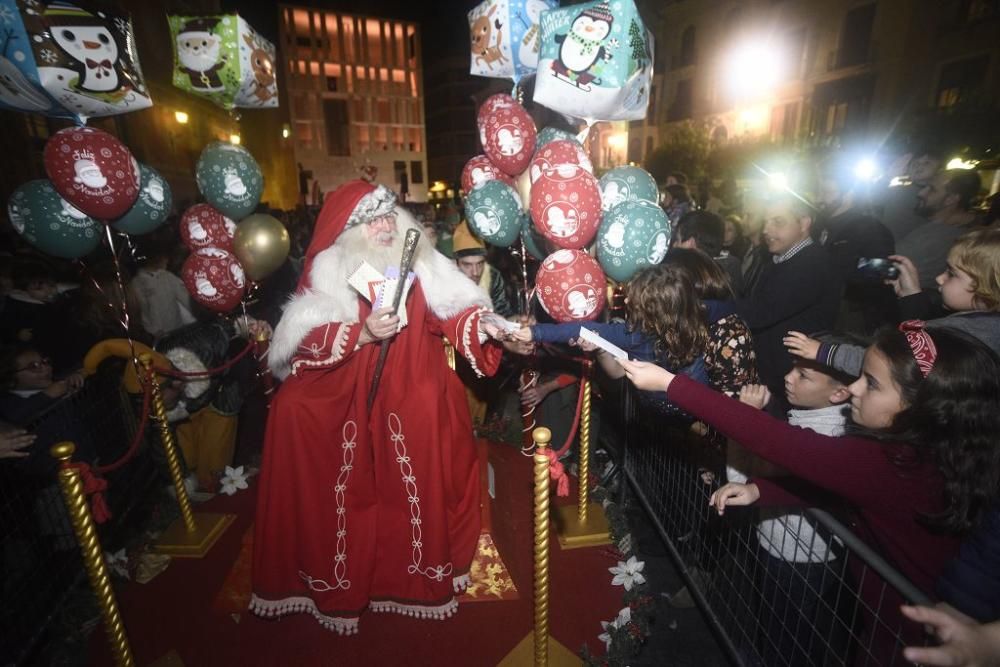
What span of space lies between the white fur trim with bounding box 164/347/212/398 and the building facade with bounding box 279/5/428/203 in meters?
41.8

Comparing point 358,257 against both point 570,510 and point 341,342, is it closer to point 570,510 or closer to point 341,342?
point 341,342

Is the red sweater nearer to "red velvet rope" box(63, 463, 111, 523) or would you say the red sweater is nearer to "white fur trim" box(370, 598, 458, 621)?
"white fur trim" box(370, 598, 458, 621)

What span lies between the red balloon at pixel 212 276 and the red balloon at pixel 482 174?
82.0 inches

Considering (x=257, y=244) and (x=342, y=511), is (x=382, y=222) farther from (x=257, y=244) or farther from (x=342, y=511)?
(x=257, y=244)

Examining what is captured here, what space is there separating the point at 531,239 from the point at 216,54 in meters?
3.04

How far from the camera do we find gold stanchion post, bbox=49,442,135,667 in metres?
1.96

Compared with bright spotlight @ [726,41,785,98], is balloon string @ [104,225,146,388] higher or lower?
lower

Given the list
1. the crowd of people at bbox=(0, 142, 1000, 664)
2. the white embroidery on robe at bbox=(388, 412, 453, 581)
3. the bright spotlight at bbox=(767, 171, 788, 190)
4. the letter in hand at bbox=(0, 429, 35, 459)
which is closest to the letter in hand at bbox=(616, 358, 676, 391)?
the crowd of people at bbox=(0, 142, 1000, 664)

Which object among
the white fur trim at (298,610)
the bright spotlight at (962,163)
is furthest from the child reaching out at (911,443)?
the bright spotlight at (962,163)

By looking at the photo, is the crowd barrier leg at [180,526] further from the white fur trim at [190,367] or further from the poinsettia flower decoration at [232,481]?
the poinsettia flower decoration at [232,481]

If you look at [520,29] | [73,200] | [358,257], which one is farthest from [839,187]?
[73,200]

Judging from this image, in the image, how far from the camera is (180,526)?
3.52 m

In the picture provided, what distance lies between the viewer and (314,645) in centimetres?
267

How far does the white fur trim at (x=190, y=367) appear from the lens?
3609 millimetres
